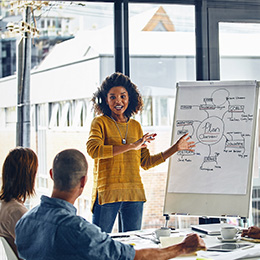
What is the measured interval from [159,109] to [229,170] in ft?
3.59

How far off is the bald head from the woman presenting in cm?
120

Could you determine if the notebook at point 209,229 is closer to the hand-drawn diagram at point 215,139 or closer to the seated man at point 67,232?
the hand-drawn diagram at point 215,139

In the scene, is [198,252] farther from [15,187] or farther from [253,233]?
[15,187]

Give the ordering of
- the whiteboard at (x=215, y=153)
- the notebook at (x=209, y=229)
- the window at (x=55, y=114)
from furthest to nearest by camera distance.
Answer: the window at (x=55, y=114) < the whiteboard at (x=215, y=153) < the notebook at (x=209, y=229)

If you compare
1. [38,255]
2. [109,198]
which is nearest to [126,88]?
[109,198]

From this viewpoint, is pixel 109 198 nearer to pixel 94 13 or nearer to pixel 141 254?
pixel 141 254

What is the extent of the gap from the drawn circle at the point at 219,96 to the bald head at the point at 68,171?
→ 71.2 inches

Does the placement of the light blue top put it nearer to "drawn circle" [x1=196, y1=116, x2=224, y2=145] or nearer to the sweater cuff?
the sweater cuff

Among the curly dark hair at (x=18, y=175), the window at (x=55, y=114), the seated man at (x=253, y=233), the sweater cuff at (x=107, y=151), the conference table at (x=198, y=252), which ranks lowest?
the conference table at (x=198, y=252)

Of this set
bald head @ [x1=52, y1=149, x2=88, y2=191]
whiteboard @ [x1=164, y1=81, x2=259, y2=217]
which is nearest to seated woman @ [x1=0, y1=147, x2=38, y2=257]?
bald head @ [x1=52, y1=149, x2=88, y2=191]

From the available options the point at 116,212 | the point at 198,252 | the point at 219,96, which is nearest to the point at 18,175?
the point at 198,252

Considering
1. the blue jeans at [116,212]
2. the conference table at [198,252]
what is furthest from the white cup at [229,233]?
the blue jeans at [116,212]

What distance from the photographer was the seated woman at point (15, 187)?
2145mm

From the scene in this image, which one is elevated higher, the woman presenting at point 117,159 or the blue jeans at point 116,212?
the woman presenting at point 117,159
